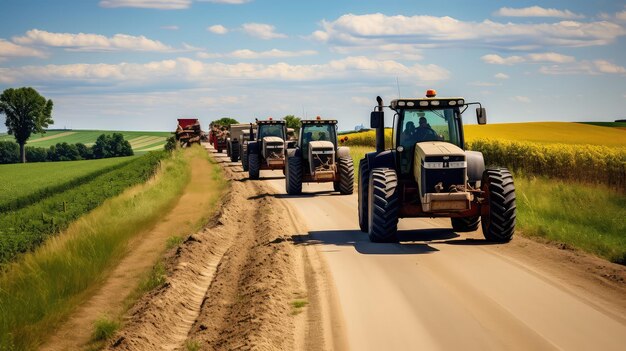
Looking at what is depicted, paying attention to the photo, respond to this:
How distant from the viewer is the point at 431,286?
34.6ft

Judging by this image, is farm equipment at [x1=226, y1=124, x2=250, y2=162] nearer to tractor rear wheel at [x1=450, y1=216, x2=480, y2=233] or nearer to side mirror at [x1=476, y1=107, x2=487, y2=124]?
tractor rear wheel at [x1=450, y1=216, x2=480, y2=233]

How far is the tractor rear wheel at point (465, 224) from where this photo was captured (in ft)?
51.5

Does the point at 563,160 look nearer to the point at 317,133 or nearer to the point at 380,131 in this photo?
the point at 317,133

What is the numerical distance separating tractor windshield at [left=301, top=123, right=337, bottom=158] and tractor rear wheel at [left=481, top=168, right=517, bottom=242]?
1153 centimetres

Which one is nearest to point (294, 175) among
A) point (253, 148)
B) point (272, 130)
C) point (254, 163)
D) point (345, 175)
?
point (345, 175)

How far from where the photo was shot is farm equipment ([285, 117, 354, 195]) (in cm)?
2394

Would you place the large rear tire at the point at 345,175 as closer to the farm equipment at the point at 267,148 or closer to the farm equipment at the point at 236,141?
the farm equipment at the point at 267,148

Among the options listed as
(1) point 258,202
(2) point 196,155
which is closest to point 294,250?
(1) point 258,202

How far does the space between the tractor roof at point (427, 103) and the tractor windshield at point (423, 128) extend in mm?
196

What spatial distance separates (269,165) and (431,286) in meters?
20.9

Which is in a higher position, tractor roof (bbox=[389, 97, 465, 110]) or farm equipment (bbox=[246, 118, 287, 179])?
tractor roof (bbox=[389, 97, 465, 110])

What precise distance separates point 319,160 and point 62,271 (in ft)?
38.8

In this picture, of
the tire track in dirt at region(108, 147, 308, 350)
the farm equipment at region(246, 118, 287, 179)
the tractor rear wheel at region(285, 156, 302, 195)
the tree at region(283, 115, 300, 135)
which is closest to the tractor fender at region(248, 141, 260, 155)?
the farm equipment at region(246, 118, 287, 179)

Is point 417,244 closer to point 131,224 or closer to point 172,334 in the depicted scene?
point 172,334
